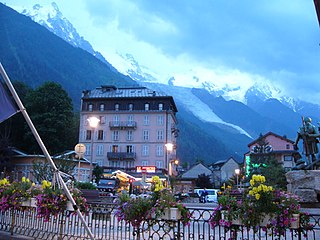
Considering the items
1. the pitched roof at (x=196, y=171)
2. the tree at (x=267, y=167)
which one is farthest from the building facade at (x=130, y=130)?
the pitched roof at (x=196, y=171)

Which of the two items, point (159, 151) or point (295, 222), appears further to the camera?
point (159, 151)

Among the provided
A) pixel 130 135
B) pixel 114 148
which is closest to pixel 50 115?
pixel 114 148

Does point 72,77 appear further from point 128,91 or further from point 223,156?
point 128,91

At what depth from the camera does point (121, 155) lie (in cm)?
6206

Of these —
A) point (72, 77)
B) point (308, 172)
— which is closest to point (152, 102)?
point (308, 172)

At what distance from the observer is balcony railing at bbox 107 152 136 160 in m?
61.8

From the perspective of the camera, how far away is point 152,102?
64.1m

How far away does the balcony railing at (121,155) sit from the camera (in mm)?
61844

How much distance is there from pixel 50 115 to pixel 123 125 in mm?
13103

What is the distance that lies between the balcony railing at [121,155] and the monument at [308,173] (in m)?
47.0

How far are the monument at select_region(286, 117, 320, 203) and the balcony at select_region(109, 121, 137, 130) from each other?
4762 cm

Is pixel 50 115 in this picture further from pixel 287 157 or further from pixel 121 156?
pixel 287 157

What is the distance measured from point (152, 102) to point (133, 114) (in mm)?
4086

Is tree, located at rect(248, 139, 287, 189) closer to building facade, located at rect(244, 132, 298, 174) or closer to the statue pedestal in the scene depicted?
building facade, located at rect(244, 132, 298, 174)
